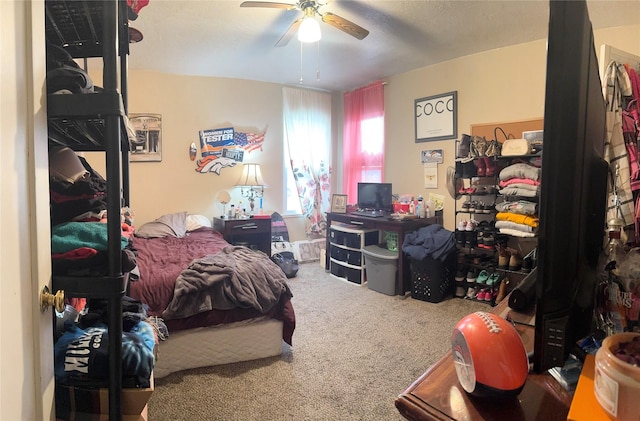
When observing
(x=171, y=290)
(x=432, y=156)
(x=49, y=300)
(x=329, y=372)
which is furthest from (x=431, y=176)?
(x=49, y=300)

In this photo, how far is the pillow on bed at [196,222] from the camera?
429 centimetres

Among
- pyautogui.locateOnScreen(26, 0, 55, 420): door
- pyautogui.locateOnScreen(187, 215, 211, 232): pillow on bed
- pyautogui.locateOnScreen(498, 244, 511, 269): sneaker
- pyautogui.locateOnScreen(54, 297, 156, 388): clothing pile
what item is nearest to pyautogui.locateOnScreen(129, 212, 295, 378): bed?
pyautogui.locateOnScreen(54, 297, 156, 388): clothing pile

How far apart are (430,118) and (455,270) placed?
172 centimetres

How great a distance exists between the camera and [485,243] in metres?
3.46

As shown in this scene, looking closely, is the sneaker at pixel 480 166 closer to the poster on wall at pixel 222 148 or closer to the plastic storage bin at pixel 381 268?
the plastic storage bin at pixel 381 268

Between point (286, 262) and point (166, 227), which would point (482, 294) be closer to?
point (286, 262)

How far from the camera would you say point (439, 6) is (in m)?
2.74

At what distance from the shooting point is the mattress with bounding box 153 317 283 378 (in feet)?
7.39

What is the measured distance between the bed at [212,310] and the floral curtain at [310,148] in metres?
2.64

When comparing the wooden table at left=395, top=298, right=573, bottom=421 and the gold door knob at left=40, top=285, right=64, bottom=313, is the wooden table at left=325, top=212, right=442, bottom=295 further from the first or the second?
the gold door knob at left=40, top=285, right=64, bottom=313

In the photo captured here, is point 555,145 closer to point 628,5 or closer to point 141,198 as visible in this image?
point 628,5

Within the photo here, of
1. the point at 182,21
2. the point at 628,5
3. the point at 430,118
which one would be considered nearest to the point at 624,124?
the point at 628,5

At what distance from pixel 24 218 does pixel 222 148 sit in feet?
13.8

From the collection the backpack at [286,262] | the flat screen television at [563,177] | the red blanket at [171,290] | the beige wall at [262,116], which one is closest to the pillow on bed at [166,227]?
the beige wall at [262,116]
